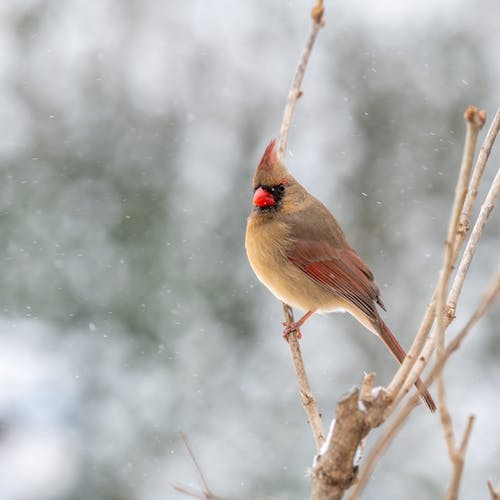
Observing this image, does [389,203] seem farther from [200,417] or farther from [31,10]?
[31,10]

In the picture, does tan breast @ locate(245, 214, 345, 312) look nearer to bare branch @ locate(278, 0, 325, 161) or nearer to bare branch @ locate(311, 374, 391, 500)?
bare branch @ locate(278, 0, 325, 161)

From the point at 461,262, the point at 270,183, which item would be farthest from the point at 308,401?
the point at 270,183

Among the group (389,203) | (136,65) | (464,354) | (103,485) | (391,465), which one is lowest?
(103,485)

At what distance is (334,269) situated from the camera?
3.39 meters

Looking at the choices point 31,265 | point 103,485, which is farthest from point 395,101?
point 103,485

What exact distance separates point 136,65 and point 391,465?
3.58 m

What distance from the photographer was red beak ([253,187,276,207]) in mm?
3191

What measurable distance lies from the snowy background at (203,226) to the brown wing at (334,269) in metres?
1.54

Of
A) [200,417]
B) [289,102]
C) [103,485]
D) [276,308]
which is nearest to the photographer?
[289,102]

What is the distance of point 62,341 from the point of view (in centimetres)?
521

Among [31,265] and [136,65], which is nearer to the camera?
[31,265]

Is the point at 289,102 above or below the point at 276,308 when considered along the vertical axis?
above

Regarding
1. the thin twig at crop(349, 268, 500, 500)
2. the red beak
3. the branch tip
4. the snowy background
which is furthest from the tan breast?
the thin twig at crop(349, 268, 500, 500)

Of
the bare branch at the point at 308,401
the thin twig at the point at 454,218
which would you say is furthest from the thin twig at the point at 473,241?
the bare branch at the point at 308,401
